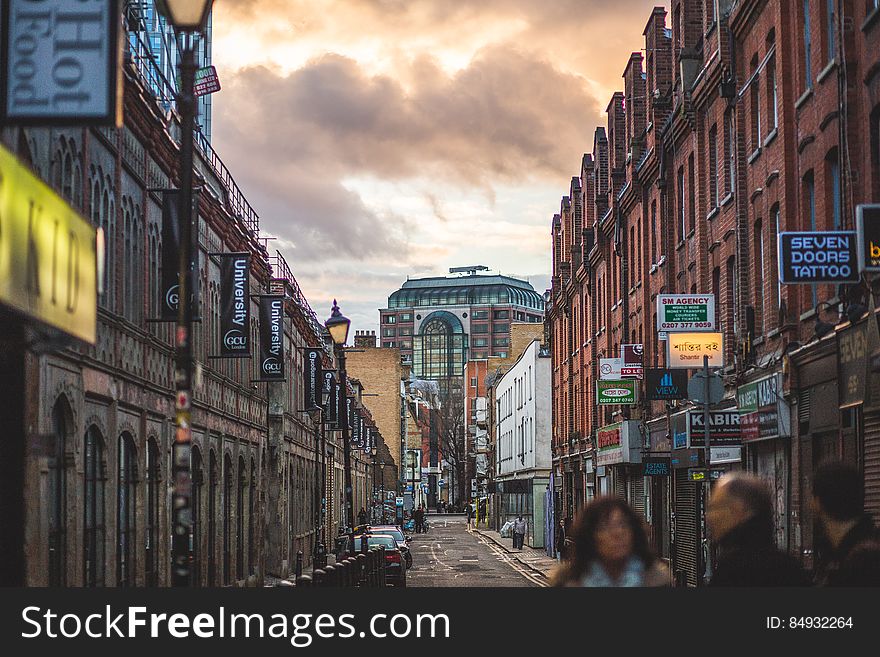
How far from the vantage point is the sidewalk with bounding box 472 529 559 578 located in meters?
48.5

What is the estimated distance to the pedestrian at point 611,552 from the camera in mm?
7188

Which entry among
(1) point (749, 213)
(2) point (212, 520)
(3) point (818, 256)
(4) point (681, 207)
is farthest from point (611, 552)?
(4) point (681, 207)

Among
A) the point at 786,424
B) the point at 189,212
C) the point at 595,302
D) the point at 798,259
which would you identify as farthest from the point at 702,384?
the point at 595,302

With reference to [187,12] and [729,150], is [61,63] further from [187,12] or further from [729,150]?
[729,150]

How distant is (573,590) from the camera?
23.7 feet

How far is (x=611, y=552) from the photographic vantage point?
7.20m

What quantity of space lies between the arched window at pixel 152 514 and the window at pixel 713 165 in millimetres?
13574

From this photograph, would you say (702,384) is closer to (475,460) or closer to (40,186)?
(40,186)

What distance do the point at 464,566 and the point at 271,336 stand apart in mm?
17679

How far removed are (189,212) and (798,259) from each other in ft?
31.2

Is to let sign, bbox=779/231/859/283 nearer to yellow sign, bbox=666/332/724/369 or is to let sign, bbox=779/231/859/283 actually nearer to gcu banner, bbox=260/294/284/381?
yellow sign, bbox=666/332/724/369

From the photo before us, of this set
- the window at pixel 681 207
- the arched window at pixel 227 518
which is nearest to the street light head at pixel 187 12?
the arched window at pixel 227 518

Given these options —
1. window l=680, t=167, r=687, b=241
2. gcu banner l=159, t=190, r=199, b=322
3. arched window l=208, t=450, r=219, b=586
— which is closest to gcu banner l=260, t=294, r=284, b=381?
arched window l=208, t=450, r=219, b=586

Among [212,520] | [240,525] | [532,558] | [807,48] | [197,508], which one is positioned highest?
[807,48]
